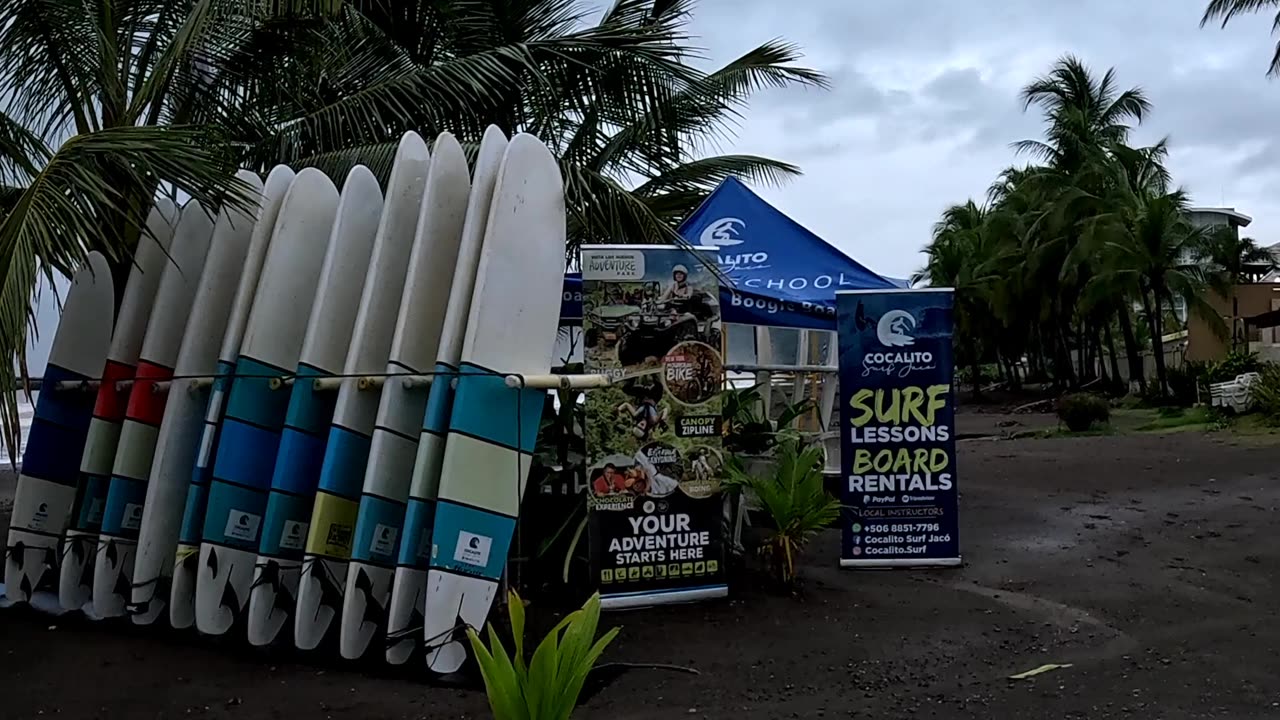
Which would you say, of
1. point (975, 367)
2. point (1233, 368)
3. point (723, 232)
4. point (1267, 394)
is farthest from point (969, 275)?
point (723, 232)

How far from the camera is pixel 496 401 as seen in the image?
6.09 meters

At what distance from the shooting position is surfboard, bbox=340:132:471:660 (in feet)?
19.8

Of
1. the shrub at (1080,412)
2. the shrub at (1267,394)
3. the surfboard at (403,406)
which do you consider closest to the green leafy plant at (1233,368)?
the shrub at (1267,394)

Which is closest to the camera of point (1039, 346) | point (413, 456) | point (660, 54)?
point (413, 456)

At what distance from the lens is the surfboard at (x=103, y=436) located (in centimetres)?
729

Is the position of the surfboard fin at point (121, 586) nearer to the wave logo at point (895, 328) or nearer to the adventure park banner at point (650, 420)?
the adventure park banner at point (650, 420)

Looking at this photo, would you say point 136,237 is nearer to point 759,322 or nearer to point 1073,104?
point 759,322

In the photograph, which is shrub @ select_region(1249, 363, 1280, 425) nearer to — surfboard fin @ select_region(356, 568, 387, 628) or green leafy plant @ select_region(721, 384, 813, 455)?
green leafy plant @ select_region(721, 384, 813, 455)

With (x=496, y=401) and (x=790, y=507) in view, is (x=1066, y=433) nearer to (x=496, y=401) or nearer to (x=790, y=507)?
(x=790, y=507)

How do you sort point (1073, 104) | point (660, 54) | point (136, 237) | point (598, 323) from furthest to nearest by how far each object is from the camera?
point (1073, 104), point (660, 54), point (136, 237), point (598, 323)

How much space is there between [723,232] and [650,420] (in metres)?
3.54

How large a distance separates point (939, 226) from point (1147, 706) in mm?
58360

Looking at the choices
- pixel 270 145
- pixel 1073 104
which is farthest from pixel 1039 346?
pixel 270 145

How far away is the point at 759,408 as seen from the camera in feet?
37.9
